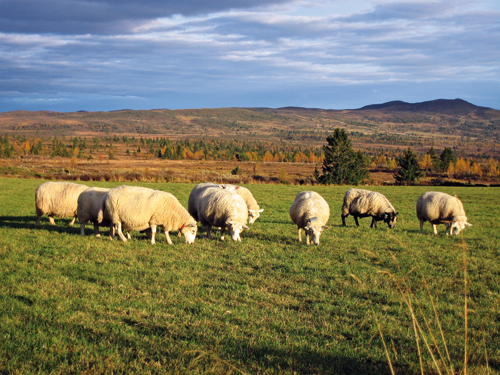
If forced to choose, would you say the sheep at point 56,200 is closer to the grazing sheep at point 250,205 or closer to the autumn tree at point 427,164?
the grazing sheep at point 250,205

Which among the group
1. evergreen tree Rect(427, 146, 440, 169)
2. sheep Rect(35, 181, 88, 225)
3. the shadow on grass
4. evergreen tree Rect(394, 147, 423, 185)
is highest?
evergreen tree Rect(427, 146, 440, 169)

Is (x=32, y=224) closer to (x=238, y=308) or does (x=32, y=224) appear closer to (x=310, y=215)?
(x=310, y=215)

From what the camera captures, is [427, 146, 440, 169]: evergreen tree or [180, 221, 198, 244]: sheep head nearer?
[180, 221, 198, 244]: sheep head

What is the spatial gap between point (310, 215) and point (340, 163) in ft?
185

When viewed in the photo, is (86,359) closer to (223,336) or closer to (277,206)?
(223,336)

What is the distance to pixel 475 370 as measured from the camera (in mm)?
4414

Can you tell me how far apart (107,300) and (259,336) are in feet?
10.3

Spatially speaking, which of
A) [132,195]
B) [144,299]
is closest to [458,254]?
[144,299]

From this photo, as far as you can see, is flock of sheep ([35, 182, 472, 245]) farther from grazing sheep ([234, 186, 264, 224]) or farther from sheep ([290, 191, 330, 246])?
grazing sheep ([234, 186, 264, 224])

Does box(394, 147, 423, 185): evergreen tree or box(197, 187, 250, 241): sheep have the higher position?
box(394, 147, 423, 185): evergreen tree

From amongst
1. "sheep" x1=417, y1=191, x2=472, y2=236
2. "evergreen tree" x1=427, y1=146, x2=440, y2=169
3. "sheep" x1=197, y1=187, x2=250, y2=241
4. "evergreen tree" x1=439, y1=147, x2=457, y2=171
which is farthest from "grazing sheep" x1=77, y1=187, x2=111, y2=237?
"evergreen tree" x1=427, y1=146, x2=440, y2=169

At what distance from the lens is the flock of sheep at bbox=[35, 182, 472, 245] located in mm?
12094

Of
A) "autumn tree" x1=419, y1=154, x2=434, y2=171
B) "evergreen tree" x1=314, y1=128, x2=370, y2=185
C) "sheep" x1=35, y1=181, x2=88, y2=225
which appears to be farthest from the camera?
"autumn tree" x1=419, y1=154, x2=434, y2=171

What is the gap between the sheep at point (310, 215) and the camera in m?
12.7
